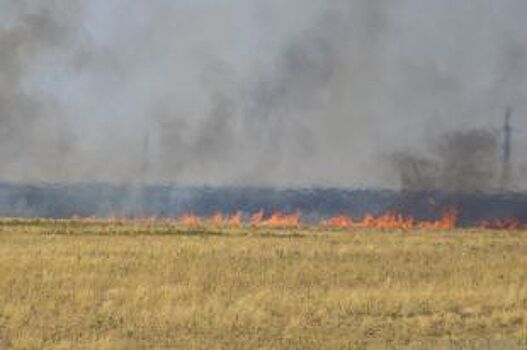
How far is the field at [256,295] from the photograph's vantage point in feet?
81.1

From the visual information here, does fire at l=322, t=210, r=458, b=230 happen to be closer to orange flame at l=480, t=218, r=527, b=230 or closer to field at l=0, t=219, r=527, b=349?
orange flame at l=480, t=218, r=527, b=230

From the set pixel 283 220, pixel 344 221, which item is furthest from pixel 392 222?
pixel 283 220

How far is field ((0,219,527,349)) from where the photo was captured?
24.7 meters

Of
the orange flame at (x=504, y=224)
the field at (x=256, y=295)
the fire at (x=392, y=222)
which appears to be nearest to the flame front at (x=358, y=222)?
the fire at (x=392, y=222)

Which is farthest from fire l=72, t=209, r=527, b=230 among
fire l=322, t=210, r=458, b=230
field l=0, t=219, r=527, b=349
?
field l=0, t=219, r=527, b=349

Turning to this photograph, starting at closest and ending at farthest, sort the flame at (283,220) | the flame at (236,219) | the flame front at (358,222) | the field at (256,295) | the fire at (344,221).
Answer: the field at (256,295) → the fire at (344,221) → the flame front at (358,222) → the flame at (283,220) → the flame at (236,219)

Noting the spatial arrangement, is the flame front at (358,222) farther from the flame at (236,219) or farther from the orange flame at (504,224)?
the orange flame at (504,224)

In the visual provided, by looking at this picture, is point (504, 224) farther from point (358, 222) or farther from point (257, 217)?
point (257, 217)

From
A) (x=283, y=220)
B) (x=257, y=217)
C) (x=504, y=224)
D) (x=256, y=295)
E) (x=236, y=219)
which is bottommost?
(x=256, y=295)

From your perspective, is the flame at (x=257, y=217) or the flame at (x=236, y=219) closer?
the flame at (x=236, y=219)

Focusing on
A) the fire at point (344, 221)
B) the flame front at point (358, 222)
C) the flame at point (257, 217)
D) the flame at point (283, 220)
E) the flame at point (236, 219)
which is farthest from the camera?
the flame at point (257, 217)

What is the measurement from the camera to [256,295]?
32.4 metres

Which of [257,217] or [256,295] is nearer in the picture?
[256,295]

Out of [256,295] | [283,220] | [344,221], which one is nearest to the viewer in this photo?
[256,295]
